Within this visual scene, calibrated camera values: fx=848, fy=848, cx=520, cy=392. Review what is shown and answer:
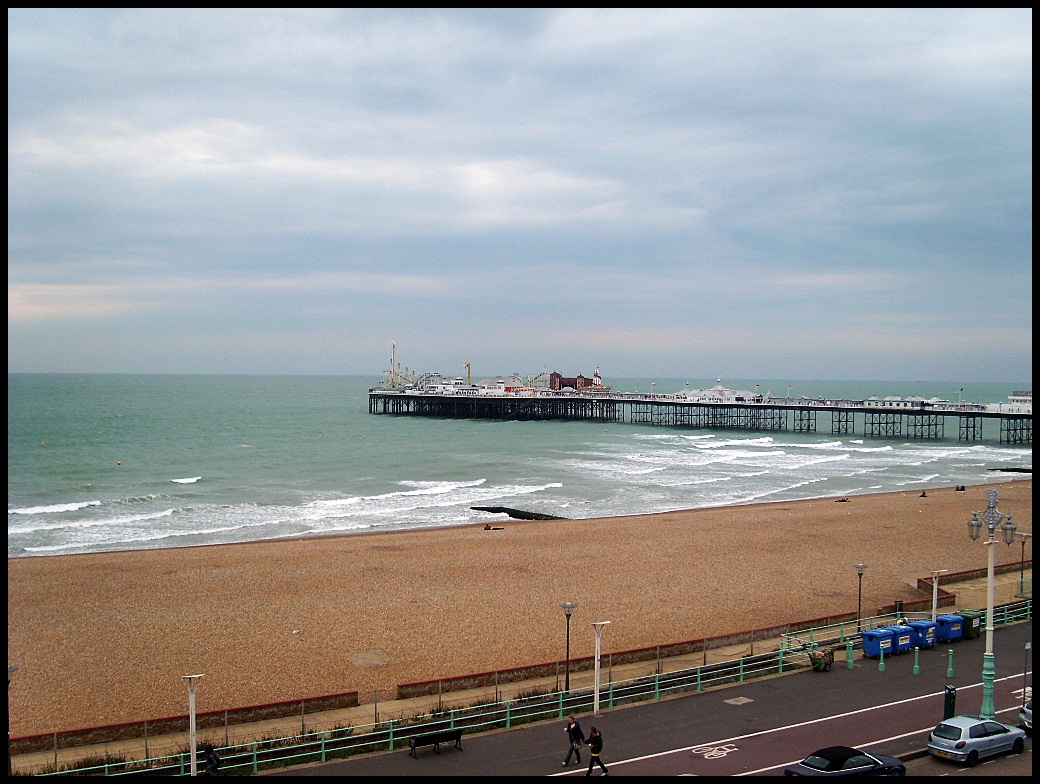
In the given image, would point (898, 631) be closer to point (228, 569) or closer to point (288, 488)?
point (228, 569)

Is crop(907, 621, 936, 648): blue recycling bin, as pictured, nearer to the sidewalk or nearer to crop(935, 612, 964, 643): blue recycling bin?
crop(935, 612, 964, 643): blue recycling bin

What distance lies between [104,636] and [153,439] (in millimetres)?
55125

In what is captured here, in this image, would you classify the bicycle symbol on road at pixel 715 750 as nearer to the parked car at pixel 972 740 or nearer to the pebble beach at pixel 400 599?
the parked car at pixel 972 740

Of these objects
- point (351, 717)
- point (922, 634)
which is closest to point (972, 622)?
point (922, 634)

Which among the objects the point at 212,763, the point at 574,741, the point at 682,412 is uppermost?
the point at 682,412

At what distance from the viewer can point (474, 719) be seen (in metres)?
12.1

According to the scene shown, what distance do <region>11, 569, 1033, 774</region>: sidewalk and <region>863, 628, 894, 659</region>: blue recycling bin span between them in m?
0.33

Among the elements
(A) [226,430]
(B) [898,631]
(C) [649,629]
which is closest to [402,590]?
(C) [649,629]

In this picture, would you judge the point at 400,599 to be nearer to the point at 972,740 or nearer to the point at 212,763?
the point at 212,763

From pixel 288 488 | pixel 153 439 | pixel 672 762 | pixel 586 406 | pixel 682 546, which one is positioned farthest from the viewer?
pixel 586 406

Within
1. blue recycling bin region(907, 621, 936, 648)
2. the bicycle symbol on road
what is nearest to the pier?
blue recycling bin region(907, 621, 936, 648)

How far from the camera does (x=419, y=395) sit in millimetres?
101750

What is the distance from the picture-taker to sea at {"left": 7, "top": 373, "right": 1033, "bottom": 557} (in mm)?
33719

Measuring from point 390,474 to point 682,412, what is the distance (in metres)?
51.5
